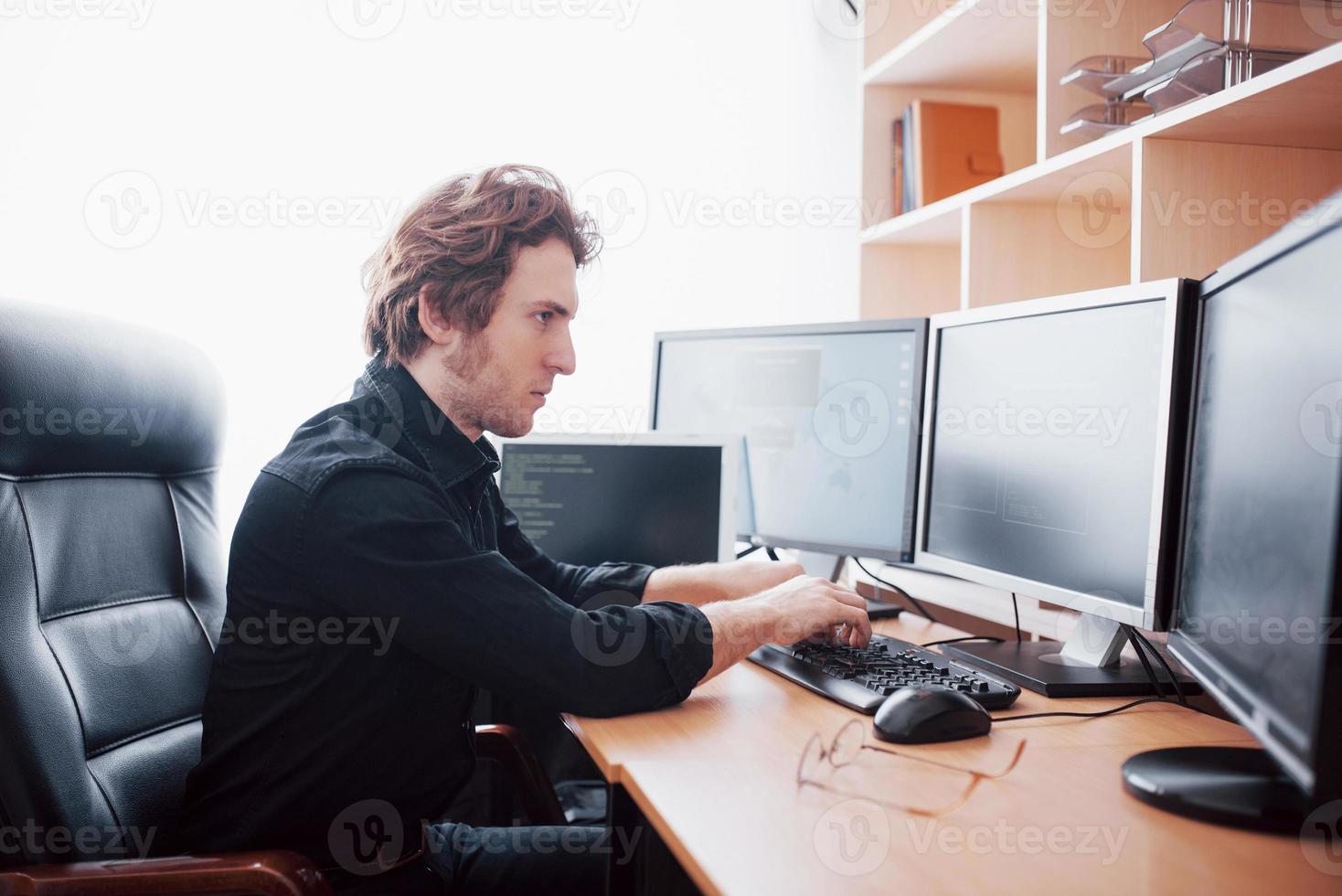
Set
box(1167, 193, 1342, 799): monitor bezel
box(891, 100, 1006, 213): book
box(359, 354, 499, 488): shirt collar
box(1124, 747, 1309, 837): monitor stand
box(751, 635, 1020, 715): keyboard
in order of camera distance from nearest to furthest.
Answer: box(1167, 193, 1342, 799): monitor bezel
box(1124, 747, 1309, 837): monitor stand
box(751, 635, 1020, 715): keyboard
box(359, 354, 499, 488): shirt collar
box(891, 100, 1006, 213): book

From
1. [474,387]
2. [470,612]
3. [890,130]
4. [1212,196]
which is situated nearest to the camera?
[470,612]

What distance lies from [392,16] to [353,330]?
68cm

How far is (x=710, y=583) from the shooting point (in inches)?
54.0

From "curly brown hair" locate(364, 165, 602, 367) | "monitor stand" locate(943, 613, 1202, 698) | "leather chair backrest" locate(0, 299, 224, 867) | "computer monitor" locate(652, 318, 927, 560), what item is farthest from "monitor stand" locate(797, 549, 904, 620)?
"leather chair backrest" locate(0, 299, 224, 867)

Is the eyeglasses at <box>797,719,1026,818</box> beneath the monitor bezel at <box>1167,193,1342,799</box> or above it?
beneath

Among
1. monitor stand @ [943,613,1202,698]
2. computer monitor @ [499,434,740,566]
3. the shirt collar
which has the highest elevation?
the shirt collar

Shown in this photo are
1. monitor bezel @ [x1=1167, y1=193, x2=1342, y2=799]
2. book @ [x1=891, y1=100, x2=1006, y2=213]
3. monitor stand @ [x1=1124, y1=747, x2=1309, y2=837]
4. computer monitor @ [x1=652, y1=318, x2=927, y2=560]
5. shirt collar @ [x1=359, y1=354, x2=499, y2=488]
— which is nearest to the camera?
monitor bezel @ [x1=1167, y1=193, x2=1342, y2=799]

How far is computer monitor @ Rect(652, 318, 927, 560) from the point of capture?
58.0 inches

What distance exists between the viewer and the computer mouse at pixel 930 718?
2.97 feet

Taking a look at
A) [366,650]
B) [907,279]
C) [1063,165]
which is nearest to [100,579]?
[366,650]

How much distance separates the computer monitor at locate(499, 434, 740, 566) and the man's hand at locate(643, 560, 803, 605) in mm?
154

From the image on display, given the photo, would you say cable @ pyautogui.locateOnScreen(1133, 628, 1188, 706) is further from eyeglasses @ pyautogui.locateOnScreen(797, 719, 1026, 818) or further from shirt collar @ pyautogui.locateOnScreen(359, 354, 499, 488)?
shirt collar @ pyautogui.locateOnScreen(359, 354, 499, 488)

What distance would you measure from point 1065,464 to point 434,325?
2.56ft

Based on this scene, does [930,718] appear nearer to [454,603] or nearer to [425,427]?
[454,603]
